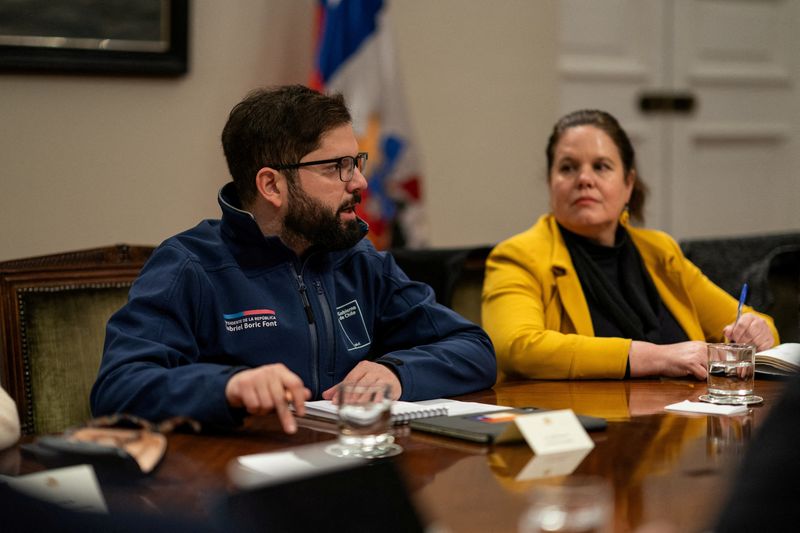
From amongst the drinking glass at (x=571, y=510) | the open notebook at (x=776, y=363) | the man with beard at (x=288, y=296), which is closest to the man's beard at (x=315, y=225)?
the man with beard at (x=288, y=296)

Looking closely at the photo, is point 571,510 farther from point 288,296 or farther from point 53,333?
point 53,333

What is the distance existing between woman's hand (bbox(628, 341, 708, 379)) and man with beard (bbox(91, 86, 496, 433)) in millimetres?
356

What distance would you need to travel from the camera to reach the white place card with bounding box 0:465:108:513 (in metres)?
1.06

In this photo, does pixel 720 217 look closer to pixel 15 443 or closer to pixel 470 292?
pixel 470 292

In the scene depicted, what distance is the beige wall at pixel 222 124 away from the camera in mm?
3096

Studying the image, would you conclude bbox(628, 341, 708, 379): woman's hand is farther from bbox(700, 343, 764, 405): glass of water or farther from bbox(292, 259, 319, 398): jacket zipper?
bbox(292, 259, 319, 398): jacket zipper

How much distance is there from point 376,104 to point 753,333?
1.53 metres

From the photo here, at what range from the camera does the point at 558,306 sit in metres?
2.61

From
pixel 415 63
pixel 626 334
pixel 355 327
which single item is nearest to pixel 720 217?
pixel 415 63

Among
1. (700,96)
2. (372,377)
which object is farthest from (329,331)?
(700,96)

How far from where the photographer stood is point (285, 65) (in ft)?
11.6

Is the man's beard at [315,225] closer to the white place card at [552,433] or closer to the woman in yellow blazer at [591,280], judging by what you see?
the woman in yellow blazer at [591,280]

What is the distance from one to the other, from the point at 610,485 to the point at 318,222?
3.24ft

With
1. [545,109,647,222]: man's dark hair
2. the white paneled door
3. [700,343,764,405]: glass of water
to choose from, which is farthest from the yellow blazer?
the white paneled door
